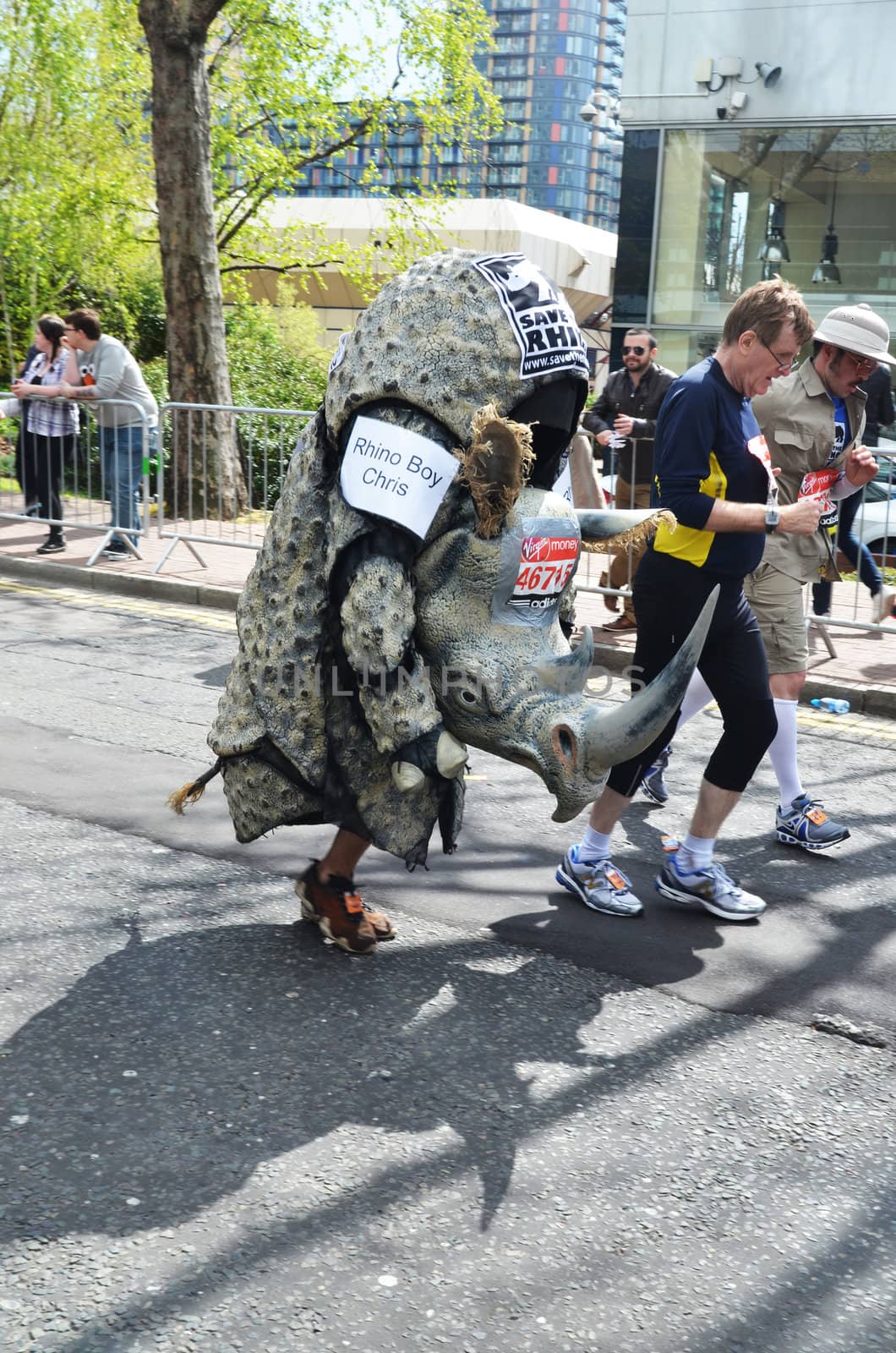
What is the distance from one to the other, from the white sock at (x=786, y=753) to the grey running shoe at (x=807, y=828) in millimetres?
40

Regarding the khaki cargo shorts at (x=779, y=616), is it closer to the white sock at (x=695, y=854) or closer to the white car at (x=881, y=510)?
the white sock at (x=695, y=854)

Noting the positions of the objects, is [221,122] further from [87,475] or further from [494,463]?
[494,463]

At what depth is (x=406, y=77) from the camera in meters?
21.8

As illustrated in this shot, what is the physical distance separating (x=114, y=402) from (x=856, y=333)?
23.8ft

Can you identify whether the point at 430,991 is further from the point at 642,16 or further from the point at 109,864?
the point at 642,16

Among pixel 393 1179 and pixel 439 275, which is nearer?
pixel 393 1179

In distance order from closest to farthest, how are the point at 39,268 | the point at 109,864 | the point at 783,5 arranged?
1. the point at 109,864
2. the point at 783,5
3. the point at 39,268

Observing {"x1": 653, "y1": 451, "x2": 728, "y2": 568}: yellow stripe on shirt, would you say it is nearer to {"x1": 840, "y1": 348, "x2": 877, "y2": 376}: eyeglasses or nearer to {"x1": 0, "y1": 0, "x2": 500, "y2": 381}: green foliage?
{"x1": 840, "y1": 348, "x2": 877, "y2": 376}: eyeglasses

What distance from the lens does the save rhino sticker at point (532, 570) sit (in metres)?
3.30

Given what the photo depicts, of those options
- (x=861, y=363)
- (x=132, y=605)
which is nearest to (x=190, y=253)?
(x=132, y=605)

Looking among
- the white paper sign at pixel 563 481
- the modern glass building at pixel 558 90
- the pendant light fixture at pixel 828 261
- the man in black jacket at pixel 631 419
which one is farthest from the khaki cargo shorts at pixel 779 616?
the modern glass building at pixel 558 90

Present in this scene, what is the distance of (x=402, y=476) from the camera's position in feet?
10.5

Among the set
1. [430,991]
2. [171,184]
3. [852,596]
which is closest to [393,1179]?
[430,991]

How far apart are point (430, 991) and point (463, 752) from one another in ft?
3.01
